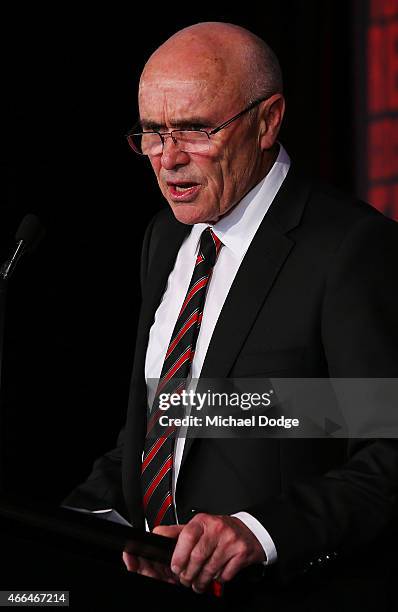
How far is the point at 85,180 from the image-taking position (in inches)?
132

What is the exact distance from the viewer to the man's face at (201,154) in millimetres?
1760

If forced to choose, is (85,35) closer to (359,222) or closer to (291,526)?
(359,222)

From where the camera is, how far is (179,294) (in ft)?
6.47

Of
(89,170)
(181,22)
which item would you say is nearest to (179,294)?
(89,170)

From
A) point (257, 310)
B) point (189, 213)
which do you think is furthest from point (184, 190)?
point (257, 310)

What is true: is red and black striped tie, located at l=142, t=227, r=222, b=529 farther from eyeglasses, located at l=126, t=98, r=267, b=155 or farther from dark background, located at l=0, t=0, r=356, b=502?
dark background, located at l=0, t=0, r=356, b=502

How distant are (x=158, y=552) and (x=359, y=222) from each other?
0.70 m

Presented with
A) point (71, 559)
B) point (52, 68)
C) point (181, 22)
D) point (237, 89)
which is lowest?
point (71, 559)

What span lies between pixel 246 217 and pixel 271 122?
7.3 inches

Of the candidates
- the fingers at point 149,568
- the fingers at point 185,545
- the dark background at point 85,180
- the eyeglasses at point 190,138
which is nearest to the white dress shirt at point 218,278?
the eyeglasses at point 190,138

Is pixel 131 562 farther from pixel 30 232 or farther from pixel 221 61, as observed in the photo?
pixel 221 61

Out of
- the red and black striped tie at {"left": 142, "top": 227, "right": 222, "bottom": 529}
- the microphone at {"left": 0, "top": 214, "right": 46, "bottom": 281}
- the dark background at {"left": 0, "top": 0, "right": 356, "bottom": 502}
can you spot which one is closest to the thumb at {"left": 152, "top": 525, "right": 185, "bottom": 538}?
the red and black striped tie at {"left": 142, "top": 227, "right": 222, "bottom": 529}

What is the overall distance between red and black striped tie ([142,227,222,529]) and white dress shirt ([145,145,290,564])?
0.05ft

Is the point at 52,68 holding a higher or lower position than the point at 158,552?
higher
